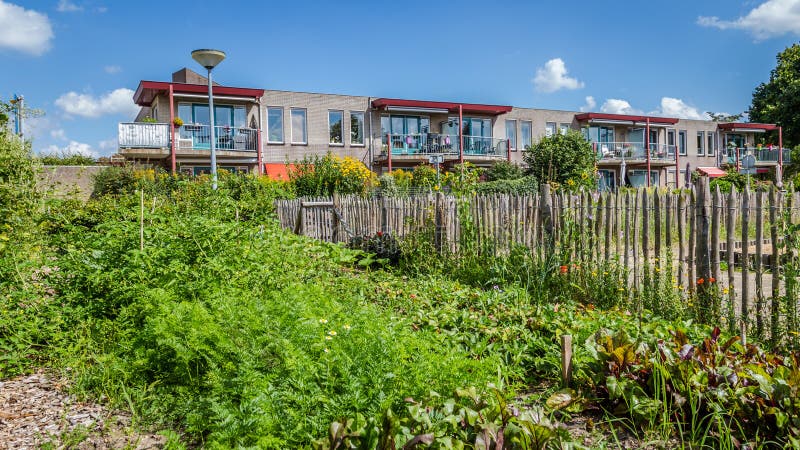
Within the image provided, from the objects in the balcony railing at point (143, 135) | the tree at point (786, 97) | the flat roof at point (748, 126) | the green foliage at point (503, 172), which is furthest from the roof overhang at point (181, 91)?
the tree at point (786, 97)

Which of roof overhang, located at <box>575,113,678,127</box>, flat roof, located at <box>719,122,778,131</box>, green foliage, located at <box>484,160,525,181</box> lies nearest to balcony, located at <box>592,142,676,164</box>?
roof overhang, located at <box>575,113,678,127</box>

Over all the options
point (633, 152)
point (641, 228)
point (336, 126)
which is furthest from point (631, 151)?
point (641, 228)

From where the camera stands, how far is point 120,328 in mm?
5109

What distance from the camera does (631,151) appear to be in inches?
1550

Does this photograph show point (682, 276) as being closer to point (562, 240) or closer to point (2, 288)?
point (562, 240)

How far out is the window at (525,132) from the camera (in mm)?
37950

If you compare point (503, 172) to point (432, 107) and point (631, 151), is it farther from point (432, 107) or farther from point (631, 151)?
point (631, 151)

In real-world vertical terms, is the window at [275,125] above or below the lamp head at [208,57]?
above

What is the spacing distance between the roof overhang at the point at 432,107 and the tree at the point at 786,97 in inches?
955

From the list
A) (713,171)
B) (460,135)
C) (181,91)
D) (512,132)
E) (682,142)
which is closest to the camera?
(181,91)

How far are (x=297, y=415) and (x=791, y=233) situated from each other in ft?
15.0

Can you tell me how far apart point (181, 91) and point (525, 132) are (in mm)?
21818

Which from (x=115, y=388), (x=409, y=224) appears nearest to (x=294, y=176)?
(x=409, y=224)

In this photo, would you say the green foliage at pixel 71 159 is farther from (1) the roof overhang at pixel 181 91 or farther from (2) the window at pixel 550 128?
(2) the window at pixel 550 128
